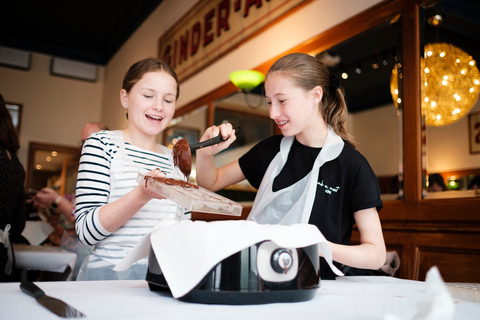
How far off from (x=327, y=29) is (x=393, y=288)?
2260 mm

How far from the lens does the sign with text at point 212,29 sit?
11.5ft

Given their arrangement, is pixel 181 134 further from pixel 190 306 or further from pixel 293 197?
pixel 190 306

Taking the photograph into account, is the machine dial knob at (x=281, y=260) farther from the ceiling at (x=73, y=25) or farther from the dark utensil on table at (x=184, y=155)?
the ceiling at (x=73, y=25)

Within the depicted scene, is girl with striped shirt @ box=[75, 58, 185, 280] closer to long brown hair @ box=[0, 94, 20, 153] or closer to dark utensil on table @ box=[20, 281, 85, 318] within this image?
dark utensil on table @ box=[20, 281, 85, 318]

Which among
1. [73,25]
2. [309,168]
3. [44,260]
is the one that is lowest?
[44,260]

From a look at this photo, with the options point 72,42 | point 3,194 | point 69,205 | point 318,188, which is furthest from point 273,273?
point 72,42

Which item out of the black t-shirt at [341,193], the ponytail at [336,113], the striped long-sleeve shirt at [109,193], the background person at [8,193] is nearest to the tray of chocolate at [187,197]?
the striped long-sleeve shirt at [109,193]

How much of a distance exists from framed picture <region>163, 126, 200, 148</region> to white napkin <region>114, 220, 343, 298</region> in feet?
13.8

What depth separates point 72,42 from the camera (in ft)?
23.7

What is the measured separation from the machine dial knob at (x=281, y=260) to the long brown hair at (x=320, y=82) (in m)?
0.78

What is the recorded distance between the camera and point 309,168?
135 centimetres

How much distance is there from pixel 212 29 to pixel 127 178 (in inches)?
134

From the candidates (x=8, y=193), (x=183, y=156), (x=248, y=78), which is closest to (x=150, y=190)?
(x=183, y=156)

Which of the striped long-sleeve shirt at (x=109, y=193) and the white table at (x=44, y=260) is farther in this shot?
the white table at (x=44, y=260)
